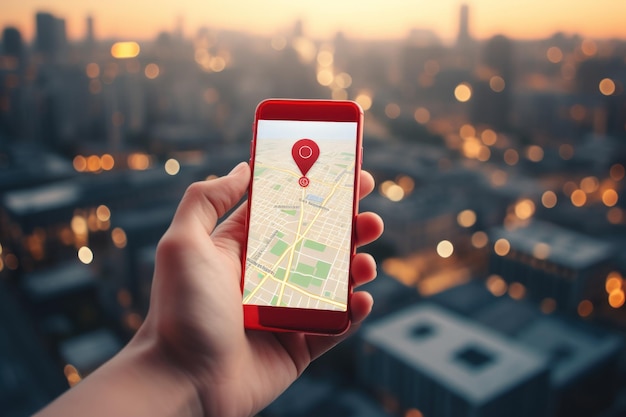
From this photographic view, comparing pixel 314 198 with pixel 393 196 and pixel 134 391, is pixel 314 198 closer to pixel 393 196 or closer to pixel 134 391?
pixel 134 391

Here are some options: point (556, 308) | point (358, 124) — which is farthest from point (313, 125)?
point (556, 308)

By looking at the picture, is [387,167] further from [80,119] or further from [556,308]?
[80,119]

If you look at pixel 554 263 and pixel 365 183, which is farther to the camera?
pixel 554 263

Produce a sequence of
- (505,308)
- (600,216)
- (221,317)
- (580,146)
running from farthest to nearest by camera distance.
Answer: (580,146), (600,216), (505,308), (221,317)

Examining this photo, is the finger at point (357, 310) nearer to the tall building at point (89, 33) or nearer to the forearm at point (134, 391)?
the forearm at point (134, 391)

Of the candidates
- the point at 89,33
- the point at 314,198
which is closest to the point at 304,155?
the point at 314,198

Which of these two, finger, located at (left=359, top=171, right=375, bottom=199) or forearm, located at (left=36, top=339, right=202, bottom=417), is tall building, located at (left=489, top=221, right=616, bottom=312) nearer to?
finger, located at (left=359, top=171, right=375, bottom=199)

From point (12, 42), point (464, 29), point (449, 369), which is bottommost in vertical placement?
point (449, 369)
